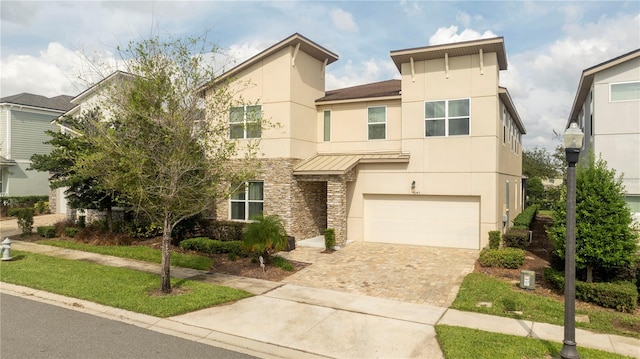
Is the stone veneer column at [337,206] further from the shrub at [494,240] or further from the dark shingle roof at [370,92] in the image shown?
the shrub at [494,240]

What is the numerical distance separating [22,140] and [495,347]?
36.2m

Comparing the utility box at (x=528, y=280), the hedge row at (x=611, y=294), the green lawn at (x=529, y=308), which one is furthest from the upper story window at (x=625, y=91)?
the green lawn at (x=529, y=308)

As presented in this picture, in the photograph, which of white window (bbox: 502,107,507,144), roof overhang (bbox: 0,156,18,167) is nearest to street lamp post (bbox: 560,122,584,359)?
white window (bbox: 502,107,507,144)

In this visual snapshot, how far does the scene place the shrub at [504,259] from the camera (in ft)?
42.8

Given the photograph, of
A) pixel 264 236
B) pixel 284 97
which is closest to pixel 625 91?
pixel 284 97

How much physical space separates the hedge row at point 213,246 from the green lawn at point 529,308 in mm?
7780

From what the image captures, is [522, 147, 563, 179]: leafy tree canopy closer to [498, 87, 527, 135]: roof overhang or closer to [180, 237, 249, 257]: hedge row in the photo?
[498, 87, 527, 135]: roof overhang

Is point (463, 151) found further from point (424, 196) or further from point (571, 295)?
point (571, 295)

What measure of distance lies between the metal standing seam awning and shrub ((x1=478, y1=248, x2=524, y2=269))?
550cm

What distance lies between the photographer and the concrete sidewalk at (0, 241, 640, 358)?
23.2ft

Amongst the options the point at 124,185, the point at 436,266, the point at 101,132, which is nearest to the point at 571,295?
the point at 436,266

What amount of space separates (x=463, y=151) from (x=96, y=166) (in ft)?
43.7

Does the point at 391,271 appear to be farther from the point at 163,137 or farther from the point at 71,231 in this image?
the point at 71,231

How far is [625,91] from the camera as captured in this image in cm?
1639
